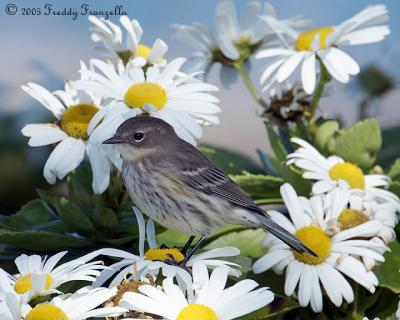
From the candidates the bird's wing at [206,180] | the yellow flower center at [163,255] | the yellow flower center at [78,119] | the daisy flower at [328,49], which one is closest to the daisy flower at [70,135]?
the yellow flower center at [78,119]

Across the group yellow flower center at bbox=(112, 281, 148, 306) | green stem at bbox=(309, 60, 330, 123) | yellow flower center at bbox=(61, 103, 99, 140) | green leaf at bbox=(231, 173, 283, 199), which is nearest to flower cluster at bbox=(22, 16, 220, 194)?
yellow flower center at bbox=(61, 103, 99, 140)

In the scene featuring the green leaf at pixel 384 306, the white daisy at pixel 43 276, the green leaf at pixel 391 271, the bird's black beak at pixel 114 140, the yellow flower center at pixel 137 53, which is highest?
the yellow flower center at pixel 137 53

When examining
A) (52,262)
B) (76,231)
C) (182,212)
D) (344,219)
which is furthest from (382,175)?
(52,262)

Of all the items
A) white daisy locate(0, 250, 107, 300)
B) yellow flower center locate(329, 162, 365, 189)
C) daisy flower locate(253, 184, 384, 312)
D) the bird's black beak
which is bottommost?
daisy flower locate(253, 184, 384, 312)

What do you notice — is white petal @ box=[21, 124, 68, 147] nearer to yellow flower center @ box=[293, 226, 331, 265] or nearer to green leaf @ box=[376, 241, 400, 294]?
yellow flower center @ box=[293, 226, 331, 265]

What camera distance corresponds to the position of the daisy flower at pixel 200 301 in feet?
3.09

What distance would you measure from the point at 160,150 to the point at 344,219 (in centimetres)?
29

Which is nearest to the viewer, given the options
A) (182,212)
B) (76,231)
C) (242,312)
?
(242,312)

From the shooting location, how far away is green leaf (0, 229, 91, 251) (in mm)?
1371

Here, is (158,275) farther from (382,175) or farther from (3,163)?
(3,163)

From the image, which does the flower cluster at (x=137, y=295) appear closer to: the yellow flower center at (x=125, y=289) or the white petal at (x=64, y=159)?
the yellow flower center at (x=125, y=289)

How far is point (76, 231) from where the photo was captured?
1.50m

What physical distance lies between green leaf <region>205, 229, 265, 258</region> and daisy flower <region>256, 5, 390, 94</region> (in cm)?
25

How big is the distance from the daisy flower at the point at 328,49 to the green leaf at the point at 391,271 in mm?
282
